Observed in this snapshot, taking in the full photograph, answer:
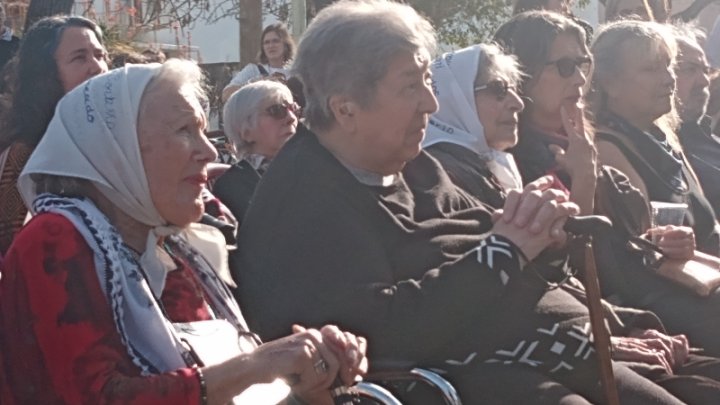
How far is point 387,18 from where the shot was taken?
3887 mm

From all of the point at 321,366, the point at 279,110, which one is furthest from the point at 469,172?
the point at 321,366

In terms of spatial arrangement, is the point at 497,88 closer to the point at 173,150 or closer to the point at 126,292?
the point at 173,150

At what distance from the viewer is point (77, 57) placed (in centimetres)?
549

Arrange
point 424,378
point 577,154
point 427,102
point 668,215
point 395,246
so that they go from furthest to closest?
point 668,215 → point 577,154 → point 427,102 → point 395,246 → point 424,378

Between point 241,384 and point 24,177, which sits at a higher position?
point 24,177

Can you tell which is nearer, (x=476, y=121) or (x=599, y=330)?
(x=599, y=330)

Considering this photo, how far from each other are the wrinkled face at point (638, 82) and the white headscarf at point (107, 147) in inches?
126

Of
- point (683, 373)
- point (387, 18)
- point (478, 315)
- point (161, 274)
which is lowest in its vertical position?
point (683, 373)

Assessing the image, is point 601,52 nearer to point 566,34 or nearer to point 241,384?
point 566,34

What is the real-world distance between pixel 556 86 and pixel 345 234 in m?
1.98

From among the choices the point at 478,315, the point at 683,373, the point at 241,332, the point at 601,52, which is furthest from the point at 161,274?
the point at 601,52

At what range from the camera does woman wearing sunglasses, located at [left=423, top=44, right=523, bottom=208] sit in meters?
4.68

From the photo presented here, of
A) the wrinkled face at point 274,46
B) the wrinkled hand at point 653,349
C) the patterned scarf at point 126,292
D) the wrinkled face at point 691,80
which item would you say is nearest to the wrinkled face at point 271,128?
the wrinkled hand at point 653,349

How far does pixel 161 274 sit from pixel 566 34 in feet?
8.80
